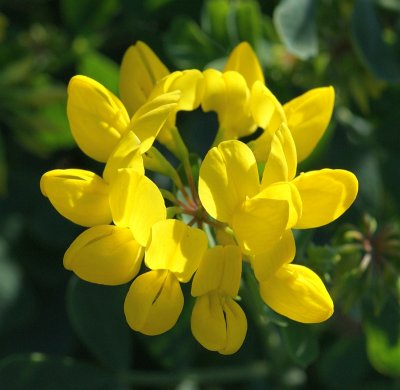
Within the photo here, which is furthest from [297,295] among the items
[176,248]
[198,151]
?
[198,151]

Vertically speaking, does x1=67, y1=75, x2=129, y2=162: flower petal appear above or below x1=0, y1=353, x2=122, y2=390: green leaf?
above

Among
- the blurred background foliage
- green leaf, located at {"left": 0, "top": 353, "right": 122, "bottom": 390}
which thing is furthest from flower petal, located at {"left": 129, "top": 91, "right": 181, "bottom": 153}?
green leaf, located at {"left": 0, "top": 353, "right": 122, "bottom": 390}

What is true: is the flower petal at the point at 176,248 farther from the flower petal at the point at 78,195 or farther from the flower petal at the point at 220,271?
the flower petal at the point at 78,195

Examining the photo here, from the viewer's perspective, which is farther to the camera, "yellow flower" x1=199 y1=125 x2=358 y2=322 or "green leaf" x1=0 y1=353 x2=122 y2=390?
"green leaf" x1=0 y1=353 x2=122 y2=390

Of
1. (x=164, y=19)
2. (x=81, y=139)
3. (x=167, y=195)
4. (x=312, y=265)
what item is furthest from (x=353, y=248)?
(x=164, y=19)

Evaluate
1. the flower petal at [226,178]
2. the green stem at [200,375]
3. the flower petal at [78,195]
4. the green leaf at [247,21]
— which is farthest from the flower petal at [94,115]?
the green stem at [200,375]

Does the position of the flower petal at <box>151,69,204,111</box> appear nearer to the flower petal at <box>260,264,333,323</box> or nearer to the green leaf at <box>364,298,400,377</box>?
the flower petal at <box>260,264,333,323</box>

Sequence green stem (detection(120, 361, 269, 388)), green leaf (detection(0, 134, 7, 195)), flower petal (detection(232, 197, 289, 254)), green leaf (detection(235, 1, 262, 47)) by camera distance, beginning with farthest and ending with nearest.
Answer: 1. green leaf (detection(0, 134, 7, 195))
2. green stem (detection(120, 361, 269, 388))
3. green leaf (detection(235, 1, 262, 47))
4. flower petal (detection(232, 197, 289, 254))

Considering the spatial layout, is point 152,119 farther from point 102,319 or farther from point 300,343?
point 102,319
